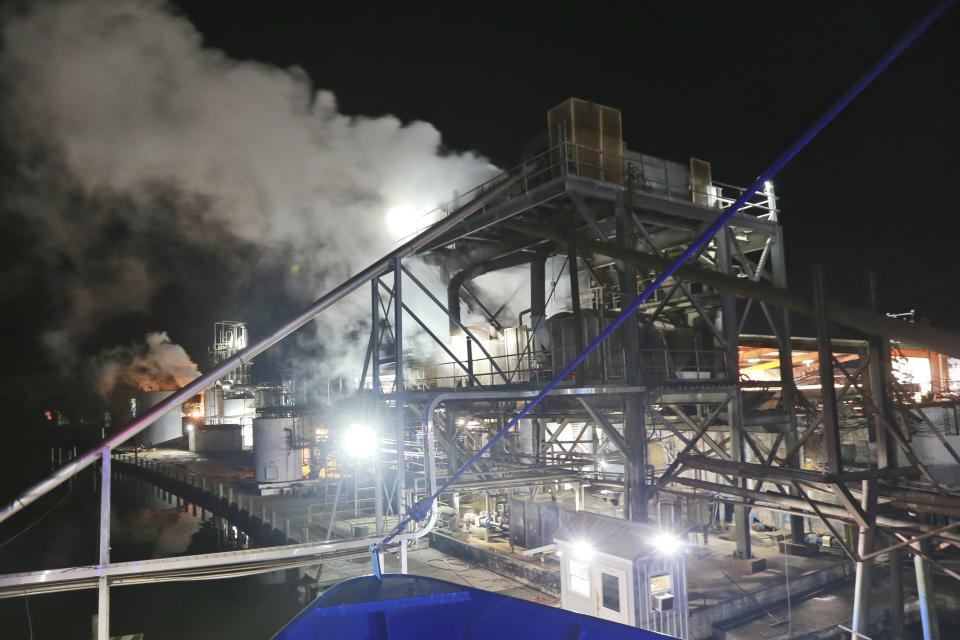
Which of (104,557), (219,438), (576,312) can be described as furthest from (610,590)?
(219,438)

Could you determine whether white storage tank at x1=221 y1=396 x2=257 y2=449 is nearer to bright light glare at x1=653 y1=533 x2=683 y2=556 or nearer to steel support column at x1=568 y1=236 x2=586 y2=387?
steel support column at x1=568 y1=236 x2=586 y2=387

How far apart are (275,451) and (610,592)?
27.3 m

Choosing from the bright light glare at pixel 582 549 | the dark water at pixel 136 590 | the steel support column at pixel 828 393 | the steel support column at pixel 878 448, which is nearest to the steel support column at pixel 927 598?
the steel support column at pixel 878 448

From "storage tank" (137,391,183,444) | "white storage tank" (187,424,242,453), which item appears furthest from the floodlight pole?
"storage tank" (137,391,183,444)

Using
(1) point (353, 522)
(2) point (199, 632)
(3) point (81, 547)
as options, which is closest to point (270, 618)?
(2) point (199, 632)

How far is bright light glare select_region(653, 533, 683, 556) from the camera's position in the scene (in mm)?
10906

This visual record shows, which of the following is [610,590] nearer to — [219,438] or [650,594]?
[650,594]

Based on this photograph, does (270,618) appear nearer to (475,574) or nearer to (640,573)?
(475,574)

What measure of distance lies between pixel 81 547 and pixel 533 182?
119 ft

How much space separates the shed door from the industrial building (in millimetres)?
63

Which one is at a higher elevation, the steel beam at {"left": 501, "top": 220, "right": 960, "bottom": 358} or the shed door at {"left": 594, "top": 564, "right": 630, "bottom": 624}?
the steel beam at {"left": 501, "top": 220, "right": 960, "bottom": 358}

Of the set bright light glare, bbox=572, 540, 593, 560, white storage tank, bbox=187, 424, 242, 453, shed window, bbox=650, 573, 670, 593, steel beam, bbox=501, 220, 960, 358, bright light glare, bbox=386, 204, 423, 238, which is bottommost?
white storage tank, bbox=187, 424, 242, 453

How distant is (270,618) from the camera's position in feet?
69.5

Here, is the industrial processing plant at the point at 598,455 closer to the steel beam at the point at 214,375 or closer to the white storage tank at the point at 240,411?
the steel beam at the point at 214,375
